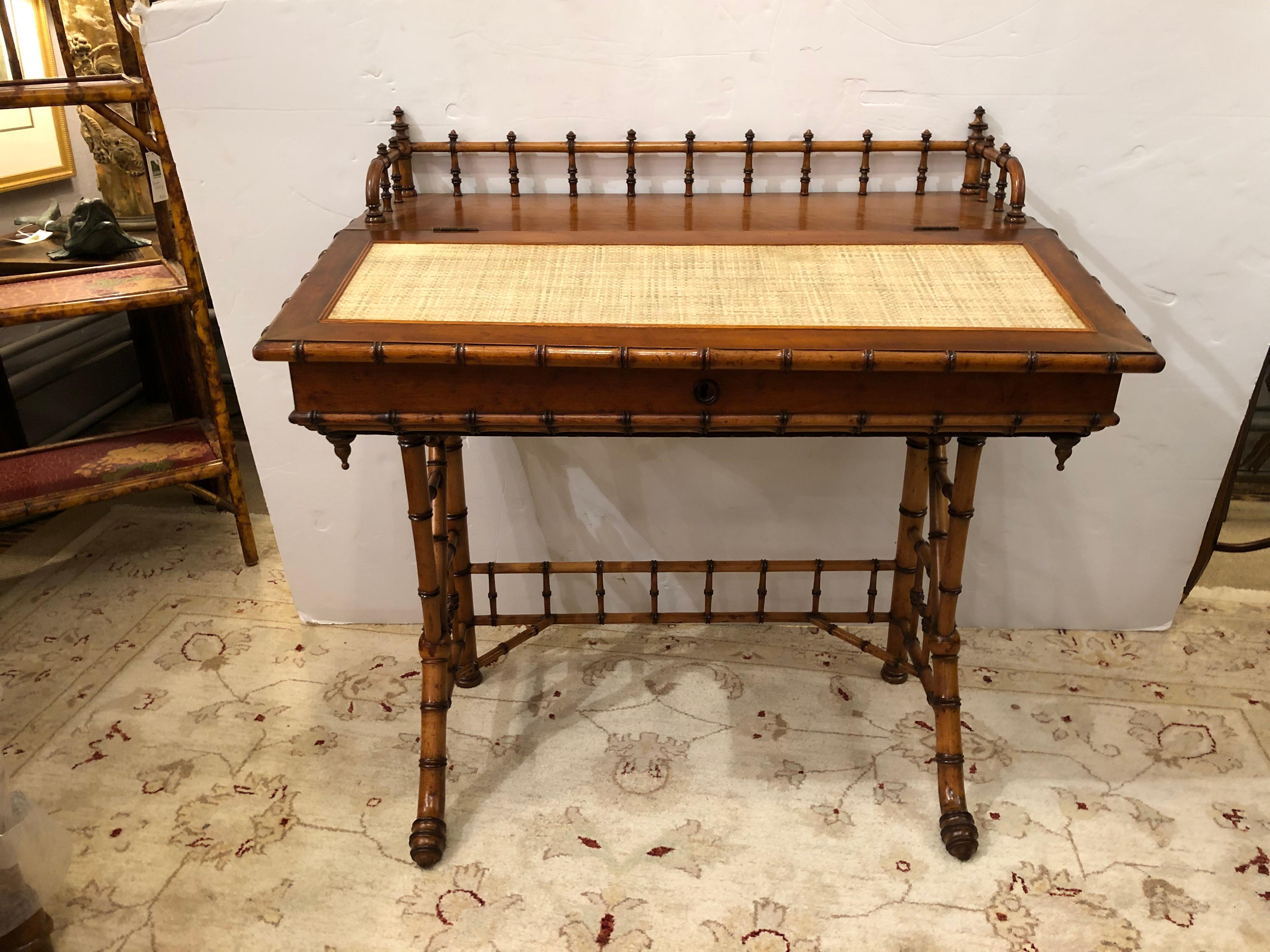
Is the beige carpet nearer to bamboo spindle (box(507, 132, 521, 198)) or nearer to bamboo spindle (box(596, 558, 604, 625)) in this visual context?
bamboo spindle (box(596, 558, 604, 625))

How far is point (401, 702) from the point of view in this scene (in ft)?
7.25

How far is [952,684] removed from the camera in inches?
73.1

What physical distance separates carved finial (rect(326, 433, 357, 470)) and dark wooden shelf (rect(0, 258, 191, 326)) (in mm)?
1179

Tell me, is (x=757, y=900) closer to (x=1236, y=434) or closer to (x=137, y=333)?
(x=1236, y=434)

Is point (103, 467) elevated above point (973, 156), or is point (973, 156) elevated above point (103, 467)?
point (973, 156)

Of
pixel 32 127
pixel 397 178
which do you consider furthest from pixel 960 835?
pixel 32 127

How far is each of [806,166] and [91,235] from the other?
2.06m

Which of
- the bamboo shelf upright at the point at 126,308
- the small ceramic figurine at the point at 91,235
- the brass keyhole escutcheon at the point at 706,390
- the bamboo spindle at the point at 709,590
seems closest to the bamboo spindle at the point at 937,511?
the bamboo spindle at the point at 709,590

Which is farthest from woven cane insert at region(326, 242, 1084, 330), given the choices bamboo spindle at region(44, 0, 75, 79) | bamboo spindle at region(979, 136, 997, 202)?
bamboo spindle at region(44, 0, 75, 79)

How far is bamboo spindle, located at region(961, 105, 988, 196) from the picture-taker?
186 cm

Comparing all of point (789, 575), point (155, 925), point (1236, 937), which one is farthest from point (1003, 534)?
point (155, 925)

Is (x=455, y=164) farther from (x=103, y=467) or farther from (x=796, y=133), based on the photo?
(x=103, y=467)

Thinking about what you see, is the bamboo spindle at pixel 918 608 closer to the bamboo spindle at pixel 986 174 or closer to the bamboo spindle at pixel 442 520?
the bamboo spindle at pixel 986 174

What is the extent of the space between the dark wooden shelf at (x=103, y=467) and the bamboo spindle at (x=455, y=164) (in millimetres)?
1152
